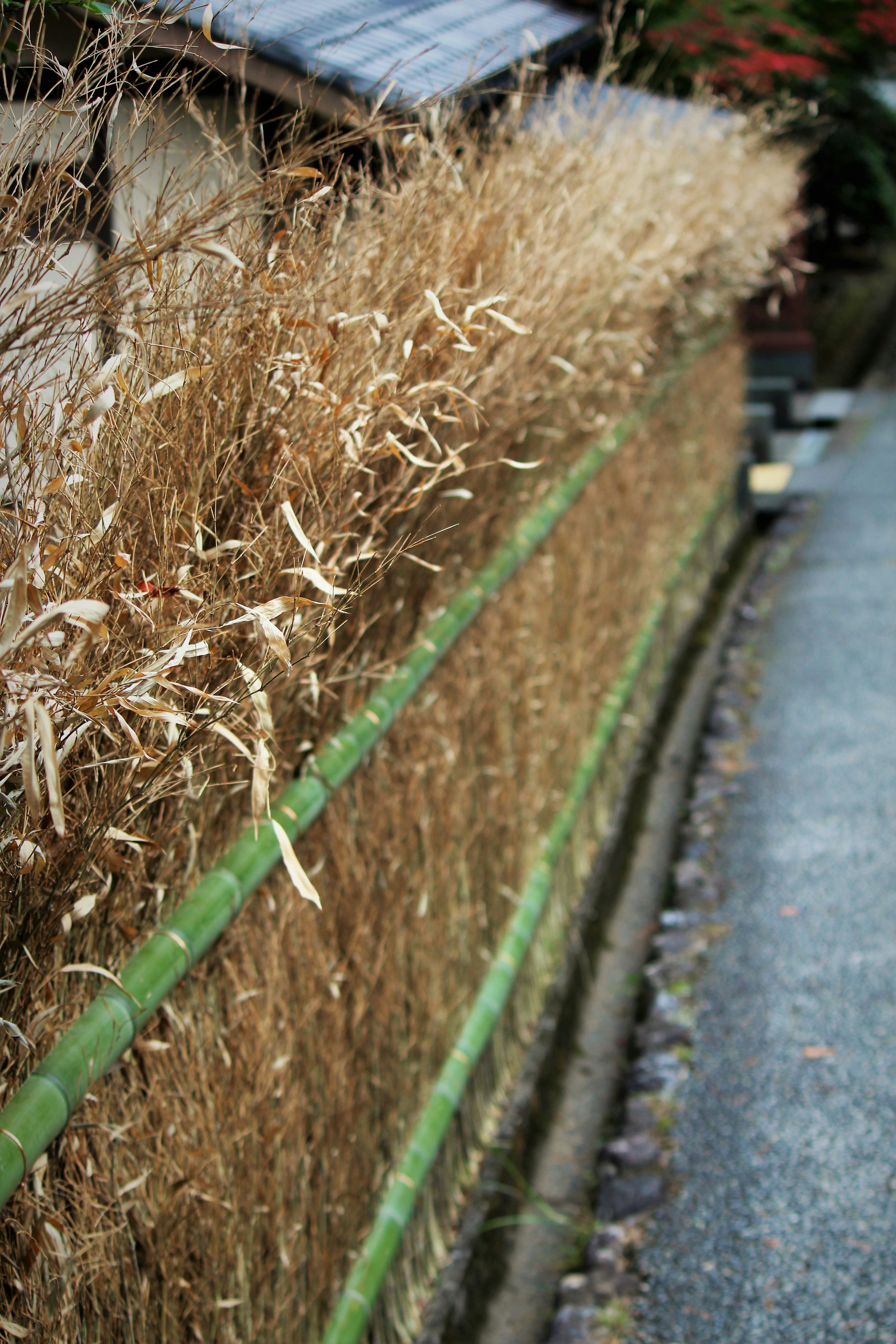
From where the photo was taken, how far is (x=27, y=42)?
4.15 feet

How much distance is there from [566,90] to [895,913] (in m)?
2.91

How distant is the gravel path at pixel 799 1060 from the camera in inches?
105

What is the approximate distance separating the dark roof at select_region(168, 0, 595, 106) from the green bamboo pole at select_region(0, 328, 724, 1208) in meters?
1.25

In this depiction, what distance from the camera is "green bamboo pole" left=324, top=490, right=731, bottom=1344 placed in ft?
7.01

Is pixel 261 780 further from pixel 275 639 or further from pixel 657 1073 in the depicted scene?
pixel 657 1073

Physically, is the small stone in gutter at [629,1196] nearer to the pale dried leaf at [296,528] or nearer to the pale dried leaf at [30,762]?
the pale dried leaf at [296,528]

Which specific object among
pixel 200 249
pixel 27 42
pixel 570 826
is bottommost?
pixel 570 826

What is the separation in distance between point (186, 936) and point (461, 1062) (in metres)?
1.32

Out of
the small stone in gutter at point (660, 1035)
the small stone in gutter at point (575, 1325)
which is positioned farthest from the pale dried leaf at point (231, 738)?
the small stone in gutter at point (660, 1035)

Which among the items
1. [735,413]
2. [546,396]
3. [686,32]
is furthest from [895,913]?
[686,32]

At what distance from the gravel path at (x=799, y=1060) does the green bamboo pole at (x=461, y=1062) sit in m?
0.65

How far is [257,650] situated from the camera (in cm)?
147

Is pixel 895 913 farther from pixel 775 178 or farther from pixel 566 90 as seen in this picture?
pixel 775 178

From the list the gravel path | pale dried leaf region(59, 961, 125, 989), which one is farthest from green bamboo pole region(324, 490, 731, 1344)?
pale dried leaf region(59, 961, 125, 989)
